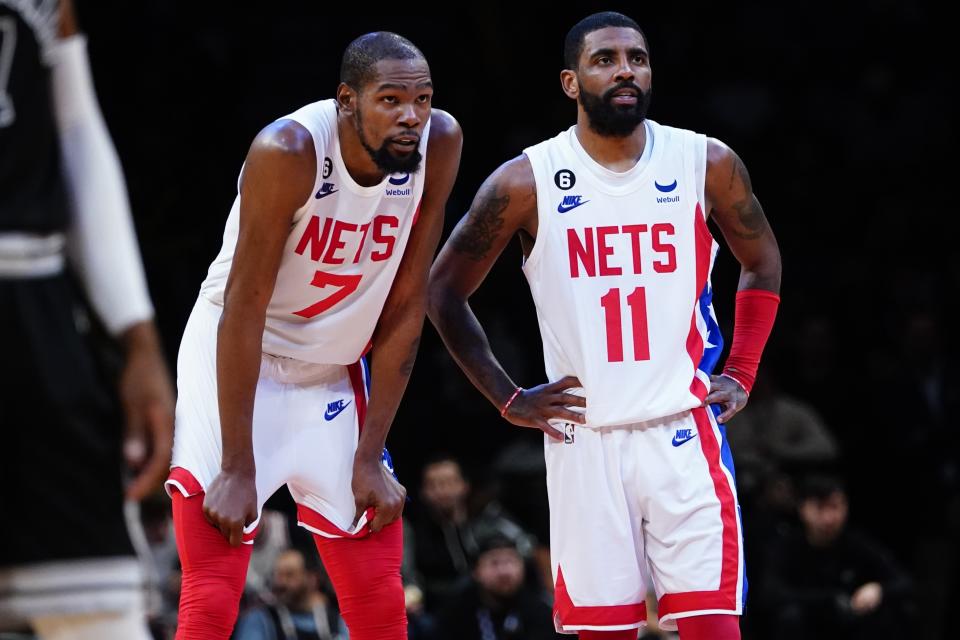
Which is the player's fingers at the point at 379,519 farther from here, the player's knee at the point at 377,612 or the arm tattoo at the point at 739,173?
the arm tattoo at the point at 739,173

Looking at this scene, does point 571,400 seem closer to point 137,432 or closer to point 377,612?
point 377,612

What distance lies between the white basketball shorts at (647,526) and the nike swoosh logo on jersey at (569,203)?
2.27ft

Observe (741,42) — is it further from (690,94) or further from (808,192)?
(808,192)

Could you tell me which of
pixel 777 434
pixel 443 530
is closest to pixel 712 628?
pixel 443 530

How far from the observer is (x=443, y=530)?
8680 millimetres

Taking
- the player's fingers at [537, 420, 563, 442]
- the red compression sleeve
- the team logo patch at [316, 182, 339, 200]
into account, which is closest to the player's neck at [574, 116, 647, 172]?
the red compression sleeve

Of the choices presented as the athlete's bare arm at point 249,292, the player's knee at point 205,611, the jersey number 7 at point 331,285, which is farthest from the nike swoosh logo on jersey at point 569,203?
the player's knee at point 205,611

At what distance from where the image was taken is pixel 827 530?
26.4 ft

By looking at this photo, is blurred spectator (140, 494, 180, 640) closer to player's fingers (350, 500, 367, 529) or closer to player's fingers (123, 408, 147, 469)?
player's fingers (350, 500, 367, 529)

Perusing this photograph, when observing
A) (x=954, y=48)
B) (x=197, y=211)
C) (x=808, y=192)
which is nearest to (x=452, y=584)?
(x=197, y=211)

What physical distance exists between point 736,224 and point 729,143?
20.6ft

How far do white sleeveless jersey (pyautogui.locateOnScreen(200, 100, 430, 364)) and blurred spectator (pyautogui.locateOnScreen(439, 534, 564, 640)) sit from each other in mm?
3854

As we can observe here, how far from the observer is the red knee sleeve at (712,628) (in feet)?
13.6

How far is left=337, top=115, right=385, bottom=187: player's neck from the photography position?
13.0ft
